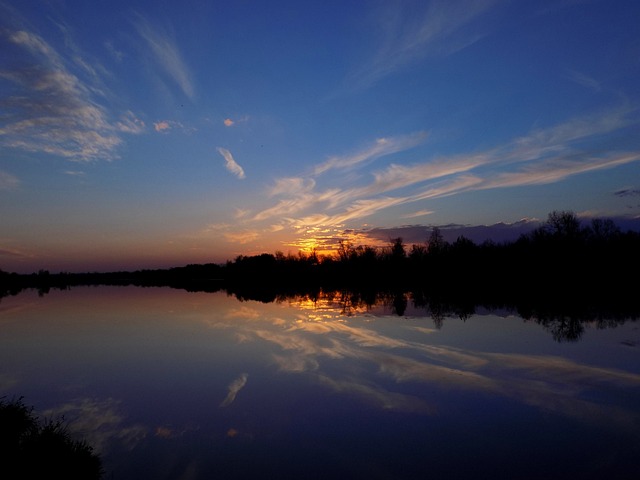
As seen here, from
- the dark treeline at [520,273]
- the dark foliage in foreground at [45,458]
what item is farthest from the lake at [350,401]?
the dark treeline at [520,273]

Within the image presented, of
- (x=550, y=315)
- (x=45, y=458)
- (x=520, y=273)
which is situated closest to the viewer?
(x=45, y=458)

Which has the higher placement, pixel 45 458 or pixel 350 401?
pixel 45 458

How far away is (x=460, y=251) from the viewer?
114 metres

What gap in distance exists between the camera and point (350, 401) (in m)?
13.6

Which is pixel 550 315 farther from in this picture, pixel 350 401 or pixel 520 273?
pixel 520 273

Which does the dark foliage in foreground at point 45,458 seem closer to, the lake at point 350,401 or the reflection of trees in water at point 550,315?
the lake at point 350,401

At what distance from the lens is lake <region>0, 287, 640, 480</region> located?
9312 millimetres

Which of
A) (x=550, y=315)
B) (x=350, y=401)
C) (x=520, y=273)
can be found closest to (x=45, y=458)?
(x=350, y=401)

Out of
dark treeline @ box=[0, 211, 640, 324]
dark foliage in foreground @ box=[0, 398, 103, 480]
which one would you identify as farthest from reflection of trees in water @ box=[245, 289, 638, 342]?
dark foliage in foreground @ box=[0, 398, 103, 480]

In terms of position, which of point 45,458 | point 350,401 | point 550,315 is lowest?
point 550,315

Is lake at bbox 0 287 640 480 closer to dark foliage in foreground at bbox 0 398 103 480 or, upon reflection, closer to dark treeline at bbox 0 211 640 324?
dark foliage in foreground at bbox 0 398 103 480

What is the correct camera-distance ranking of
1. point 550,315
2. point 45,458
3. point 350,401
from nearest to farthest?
point 45,458 < point 350,401 < point 550,315

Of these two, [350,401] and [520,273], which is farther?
[520,273]

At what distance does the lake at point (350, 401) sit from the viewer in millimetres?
9312
